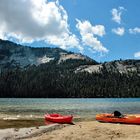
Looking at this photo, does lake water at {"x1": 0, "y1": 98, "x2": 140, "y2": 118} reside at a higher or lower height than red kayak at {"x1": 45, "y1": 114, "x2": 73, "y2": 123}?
higher

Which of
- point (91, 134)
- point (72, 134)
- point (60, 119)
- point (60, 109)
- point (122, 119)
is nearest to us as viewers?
point (91, 134)

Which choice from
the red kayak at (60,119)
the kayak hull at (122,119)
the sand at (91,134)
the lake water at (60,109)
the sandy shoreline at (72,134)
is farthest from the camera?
the lake water at (60,109)

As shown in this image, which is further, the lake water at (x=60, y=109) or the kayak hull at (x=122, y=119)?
the lake water at (x=60, y=109)

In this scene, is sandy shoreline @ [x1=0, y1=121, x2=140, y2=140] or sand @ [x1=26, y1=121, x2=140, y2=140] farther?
sandy shoreline @ [x1=0, y1=121, x2=140, y2=140]

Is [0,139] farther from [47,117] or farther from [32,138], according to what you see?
[47,117]

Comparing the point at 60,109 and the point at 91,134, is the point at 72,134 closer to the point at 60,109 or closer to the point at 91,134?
the point at 91,134

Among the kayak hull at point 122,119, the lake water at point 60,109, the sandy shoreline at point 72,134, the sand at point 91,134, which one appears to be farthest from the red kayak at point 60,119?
the lake water at point 60,109

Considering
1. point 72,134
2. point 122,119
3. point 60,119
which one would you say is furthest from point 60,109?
point 72,134

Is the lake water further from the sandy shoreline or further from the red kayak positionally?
the sandy shoreline

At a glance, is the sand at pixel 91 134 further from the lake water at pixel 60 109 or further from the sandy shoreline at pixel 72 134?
the lake water at pixel 60 109

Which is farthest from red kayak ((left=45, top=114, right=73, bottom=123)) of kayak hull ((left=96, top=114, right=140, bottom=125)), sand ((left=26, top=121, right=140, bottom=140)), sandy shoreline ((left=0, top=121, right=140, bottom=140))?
sand ((left=26, top=121, right=140, bottom=140))

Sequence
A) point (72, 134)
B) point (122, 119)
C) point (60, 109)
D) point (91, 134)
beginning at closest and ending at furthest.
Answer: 1. point (91, 134)
2. point (72, 134)
3. point (122, 119)
4. point (60, 109)

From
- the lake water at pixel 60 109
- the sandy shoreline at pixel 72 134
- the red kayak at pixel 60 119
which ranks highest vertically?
the lake water at pixel 60 109

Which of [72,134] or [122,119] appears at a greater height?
[122,119]
